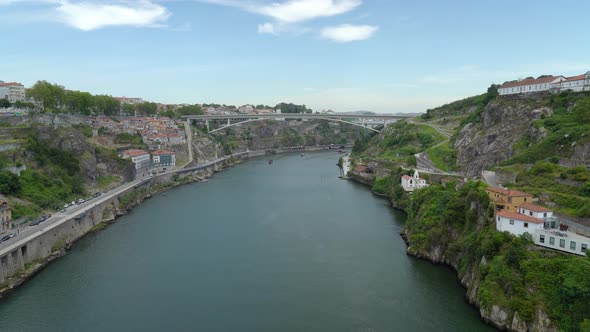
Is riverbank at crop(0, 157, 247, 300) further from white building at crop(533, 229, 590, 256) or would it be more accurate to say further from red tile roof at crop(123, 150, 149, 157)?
white building at crop(533, 229, 590, 256)

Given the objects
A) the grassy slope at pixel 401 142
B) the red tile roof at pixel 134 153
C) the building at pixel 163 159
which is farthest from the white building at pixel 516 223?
the building at pixel 163 159

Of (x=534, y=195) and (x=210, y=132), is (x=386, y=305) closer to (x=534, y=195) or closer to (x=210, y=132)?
(x=534, y=195)

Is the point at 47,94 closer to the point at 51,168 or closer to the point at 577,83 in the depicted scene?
the point at 51,168

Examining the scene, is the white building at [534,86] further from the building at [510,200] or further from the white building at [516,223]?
the white building at [516,223]

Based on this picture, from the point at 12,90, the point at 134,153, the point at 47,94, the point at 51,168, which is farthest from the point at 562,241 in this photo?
the point at 12,90

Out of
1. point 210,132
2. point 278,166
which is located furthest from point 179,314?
point 210,132

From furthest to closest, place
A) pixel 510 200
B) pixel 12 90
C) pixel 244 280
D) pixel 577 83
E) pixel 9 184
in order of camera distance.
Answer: pixel 12 90 → pixel 577 83 → pixel 9 184 → pixel 244 280 → pixel 510 200

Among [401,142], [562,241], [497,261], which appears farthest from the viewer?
[401,142]
